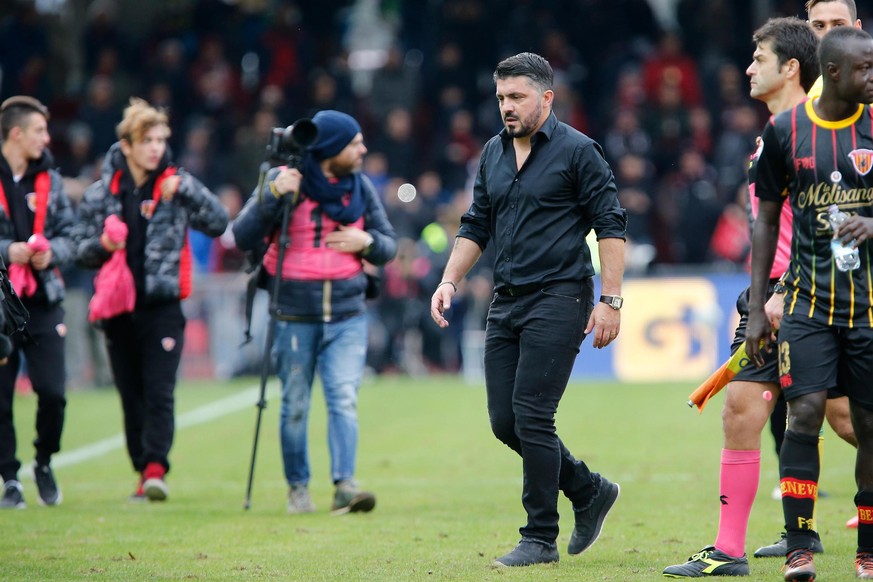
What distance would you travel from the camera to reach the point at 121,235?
977cm

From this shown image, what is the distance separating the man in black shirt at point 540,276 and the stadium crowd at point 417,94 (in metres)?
13.9

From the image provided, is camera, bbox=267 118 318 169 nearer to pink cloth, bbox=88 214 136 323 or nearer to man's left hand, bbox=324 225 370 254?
man's left hand, bbox=324 225 370 254

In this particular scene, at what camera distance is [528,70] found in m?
6.95

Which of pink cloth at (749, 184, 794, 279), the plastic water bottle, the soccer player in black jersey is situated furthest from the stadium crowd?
the plastic water bottle

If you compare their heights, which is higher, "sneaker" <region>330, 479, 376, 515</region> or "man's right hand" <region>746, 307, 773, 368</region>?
"man's right hand" <region>746, 307, 773, 368</region>

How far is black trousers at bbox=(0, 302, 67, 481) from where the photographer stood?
9633 millimetres

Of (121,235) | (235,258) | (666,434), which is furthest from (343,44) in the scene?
(121,235)

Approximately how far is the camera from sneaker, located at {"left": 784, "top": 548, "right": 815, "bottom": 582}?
4323mm

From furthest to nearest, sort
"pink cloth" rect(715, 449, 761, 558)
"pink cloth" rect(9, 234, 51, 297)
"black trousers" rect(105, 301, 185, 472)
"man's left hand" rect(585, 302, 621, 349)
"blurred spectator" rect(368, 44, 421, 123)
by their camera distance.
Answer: "blurred spectator" rect(368, 44, 421, 123) → "black trousers" rect(105, 301, 185, 472) → "pink cloth" rect(9, 234, 51, 297) → "man's left hand" rect(585, 302, 621, 349) → "pink cloth" rect(715, 449, 761, 558)

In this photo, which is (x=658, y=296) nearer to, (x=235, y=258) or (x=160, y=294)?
(x=235, y=258)

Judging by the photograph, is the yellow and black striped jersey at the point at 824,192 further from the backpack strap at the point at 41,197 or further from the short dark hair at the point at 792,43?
the backpack strap at the point at 41,197

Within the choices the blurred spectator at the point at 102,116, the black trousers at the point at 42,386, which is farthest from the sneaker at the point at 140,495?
the blurred spectator at the point at 102,116

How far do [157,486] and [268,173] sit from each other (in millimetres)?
2288

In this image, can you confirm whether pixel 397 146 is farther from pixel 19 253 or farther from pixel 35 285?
pixel 19 253
